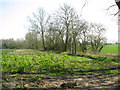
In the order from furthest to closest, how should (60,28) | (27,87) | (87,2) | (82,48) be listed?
(60,28) → (82,48) → (87,2) → (27,87)

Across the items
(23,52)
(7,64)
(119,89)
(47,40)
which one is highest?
(47,40)

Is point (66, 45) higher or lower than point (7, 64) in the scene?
higher

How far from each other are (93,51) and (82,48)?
161 centimetres

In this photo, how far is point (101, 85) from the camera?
9.16ft

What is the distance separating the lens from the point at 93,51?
12414mm

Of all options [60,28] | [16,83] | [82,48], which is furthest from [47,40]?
[16,83]

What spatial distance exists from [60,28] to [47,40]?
11.6 feet

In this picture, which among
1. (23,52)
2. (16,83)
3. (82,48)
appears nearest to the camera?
(16,83)

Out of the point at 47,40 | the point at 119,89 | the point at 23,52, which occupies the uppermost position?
the point at 47,40

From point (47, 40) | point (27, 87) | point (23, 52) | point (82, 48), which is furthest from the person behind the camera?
point (82, 48)

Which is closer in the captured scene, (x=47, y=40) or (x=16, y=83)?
(x=16, y=83)

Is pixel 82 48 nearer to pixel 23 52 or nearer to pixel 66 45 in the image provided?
pixel 66 45

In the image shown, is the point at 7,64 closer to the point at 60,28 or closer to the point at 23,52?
the point at 23,52

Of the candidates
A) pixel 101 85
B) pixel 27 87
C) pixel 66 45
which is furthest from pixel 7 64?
pixel 66 45
